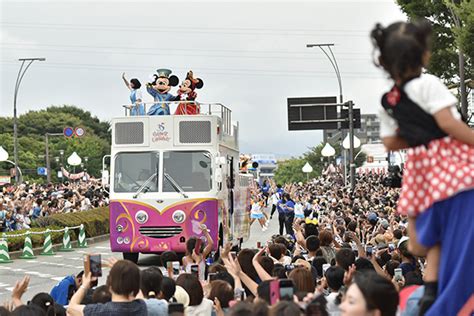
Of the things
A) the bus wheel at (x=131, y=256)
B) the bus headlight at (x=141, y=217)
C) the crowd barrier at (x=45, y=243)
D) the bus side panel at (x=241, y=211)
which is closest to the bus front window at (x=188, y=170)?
the bus headlight at (x=141, y=217)

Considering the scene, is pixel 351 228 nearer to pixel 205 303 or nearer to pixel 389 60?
pixel 205 303

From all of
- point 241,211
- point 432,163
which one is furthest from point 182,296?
point 241,211

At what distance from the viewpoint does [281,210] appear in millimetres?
33344

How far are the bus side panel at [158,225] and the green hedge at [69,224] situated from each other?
25.6 feet

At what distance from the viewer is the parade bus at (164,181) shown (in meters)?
21.0

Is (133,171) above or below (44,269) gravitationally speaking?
above

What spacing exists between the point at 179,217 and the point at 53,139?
89800mm

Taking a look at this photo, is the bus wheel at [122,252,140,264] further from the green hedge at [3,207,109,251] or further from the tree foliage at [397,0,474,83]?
the tree foliage at [397,0,474,83]

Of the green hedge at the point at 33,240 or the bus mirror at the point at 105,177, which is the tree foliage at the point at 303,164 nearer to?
the green hedge at the point at 33,240

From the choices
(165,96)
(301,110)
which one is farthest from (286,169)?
(165,96)

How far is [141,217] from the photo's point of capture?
21.2 m

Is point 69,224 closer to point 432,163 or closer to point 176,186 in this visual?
point 176,186

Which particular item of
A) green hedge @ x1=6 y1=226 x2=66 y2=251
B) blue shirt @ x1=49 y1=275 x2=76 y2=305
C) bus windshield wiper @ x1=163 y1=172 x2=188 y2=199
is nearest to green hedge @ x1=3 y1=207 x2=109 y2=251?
green hedge @ x1=6 y1=226 x2=66 y2=251

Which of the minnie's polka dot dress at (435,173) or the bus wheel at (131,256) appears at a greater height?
the minnie's polka dot dress at (435,173)
